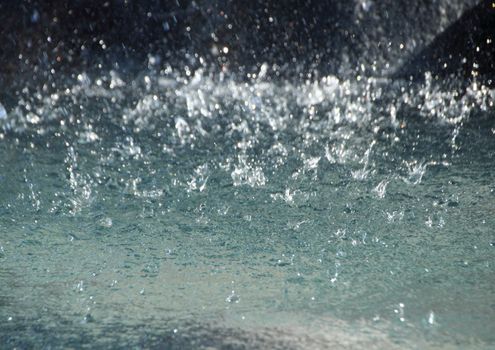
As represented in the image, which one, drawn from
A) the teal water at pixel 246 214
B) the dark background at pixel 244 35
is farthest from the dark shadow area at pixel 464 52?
the teal water at pixel 246 214

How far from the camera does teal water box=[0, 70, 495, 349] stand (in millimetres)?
3523

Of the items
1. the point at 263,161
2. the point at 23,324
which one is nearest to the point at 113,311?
the point at 23,324

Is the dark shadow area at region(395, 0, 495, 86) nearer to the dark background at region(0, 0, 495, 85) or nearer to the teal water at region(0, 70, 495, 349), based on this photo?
the dark background at region(0, 0, 495, 85)

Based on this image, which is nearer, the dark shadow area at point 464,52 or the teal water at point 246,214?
the dark shadow area at point 464,52

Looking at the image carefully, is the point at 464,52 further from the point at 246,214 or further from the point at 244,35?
the point at 246,214

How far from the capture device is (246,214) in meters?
4.77

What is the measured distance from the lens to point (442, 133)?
12.8 feet

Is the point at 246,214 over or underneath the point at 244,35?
underneath

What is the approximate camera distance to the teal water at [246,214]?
11.6ft

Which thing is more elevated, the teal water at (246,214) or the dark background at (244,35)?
the dark background at (244,35)

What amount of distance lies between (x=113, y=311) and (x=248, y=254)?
2.08 meters

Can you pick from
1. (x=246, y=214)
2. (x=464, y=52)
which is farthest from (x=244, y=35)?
(x=246, y=214)

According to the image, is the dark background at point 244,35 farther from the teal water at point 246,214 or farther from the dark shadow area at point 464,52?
the teal water at point 246,214

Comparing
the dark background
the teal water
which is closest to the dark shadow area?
the dark background
